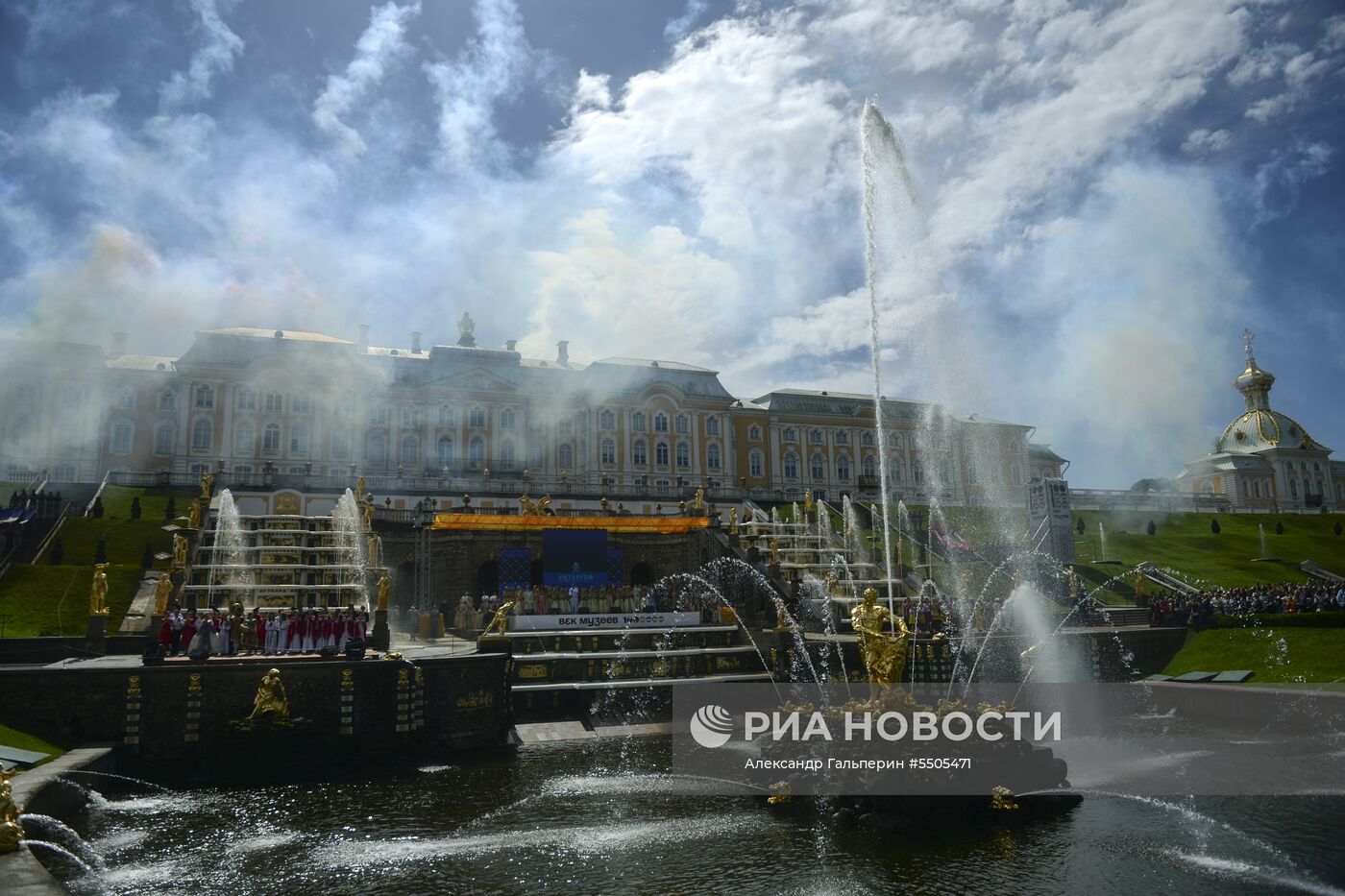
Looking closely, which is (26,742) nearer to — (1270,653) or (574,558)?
(574,558)

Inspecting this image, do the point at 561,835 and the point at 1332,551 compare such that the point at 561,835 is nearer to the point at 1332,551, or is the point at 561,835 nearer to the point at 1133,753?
the point at 1133,753

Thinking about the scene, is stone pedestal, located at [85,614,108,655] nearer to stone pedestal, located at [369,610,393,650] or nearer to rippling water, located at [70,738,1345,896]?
stone pedestal, located at [369,610,393,650]

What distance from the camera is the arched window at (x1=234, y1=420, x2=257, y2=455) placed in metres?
58.9

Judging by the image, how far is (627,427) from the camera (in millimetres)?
67812

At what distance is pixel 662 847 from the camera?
14164 mm

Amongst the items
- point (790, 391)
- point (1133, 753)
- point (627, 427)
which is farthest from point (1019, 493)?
point (1133, 753)

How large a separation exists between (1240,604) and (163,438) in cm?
6008

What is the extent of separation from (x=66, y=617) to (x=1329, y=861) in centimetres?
3329

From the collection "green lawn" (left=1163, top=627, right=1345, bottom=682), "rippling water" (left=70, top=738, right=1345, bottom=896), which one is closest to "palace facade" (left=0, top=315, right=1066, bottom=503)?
"green lawn" (left=1163, top=627, right=1345, bottom=682)

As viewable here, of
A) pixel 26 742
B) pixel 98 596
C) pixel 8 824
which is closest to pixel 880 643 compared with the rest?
pixel 8 824

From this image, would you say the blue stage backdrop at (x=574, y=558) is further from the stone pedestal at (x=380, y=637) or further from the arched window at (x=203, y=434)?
the arched window at (x=203, y=434)

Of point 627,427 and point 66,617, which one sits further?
point 627,427

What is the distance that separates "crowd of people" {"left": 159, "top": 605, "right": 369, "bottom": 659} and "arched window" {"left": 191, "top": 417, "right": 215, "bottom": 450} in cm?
3669

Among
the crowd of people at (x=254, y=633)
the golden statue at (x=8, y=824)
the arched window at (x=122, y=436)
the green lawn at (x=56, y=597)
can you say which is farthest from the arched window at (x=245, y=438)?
the golden statue at (x=8, y=824)
